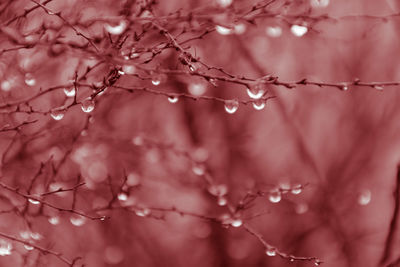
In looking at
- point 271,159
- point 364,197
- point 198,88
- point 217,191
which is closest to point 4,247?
point 198,88

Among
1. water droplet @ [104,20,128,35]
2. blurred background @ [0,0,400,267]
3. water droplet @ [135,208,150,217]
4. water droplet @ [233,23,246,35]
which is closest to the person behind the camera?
water droplet @ [104,20,128,35]

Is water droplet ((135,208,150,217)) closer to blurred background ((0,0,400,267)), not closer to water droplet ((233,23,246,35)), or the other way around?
water droplet ((233,23,246,35))

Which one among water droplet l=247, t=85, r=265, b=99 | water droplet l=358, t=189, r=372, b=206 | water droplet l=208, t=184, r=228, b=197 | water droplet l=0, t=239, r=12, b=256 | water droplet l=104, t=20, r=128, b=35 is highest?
water droplet l=104, t=20, r=128, b=35

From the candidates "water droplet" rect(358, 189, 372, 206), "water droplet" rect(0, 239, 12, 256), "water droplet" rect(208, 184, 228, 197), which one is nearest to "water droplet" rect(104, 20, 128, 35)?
"water droplet" rect(0, 239, 12, 256)

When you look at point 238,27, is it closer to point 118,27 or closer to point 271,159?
point 118,27

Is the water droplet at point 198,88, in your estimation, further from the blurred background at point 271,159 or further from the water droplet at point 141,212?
the blurred background at point 271,159

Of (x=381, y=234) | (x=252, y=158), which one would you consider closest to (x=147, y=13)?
(x=252, y=158)

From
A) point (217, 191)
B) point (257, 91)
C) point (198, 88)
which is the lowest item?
point (217, 191)

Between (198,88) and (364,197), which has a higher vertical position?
(198,88)

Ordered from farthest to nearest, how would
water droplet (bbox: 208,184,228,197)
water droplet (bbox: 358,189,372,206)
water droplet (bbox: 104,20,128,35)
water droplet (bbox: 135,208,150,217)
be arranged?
water droplet (bbox: 358,189,372,206)
water droplet (bbox: 208,184,228,197)
water droplet (bbox: 135,208,150,217)
water droplet (bbox: 104,20,128,35)

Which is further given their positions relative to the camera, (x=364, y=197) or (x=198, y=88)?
(x=364, y=197)

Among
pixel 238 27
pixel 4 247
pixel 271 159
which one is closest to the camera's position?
pixel 4 247
